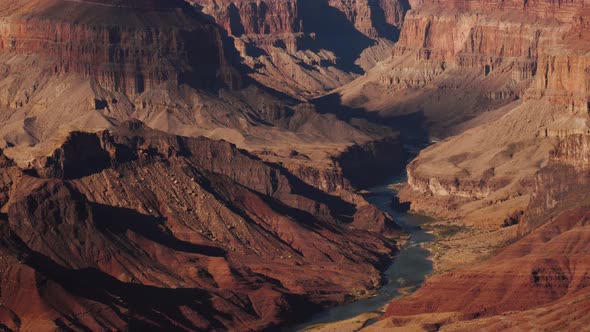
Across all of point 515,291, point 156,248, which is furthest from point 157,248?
point 515,291

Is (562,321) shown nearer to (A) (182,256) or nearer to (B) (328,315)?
(B) (328,315)

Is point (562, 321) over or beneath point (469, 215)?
over

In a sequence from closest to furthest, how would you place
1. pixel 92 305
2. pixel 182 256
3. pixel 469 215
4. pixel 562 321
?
pixel 562 321 < pixel 92 305 < pixel 182 256 < pixel 469 215

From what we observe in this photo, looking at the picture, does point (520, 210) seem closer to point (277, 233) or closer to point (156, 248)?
point (277, 233)

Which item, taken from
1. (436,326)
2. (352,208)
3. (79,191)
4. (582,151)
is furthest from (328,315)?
(352,208)

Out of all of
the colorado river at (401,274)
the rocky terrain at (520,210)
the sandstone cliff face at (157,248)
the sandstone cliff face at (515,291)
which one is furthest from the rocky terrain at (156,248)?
the sandstone cliff face at (515,291)

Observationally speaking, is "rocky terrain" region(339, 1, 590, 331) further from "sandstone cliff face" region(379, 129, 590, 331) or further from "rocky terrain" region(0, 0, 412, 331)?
"rocky terrain" region(0, 0, 412, 331)
